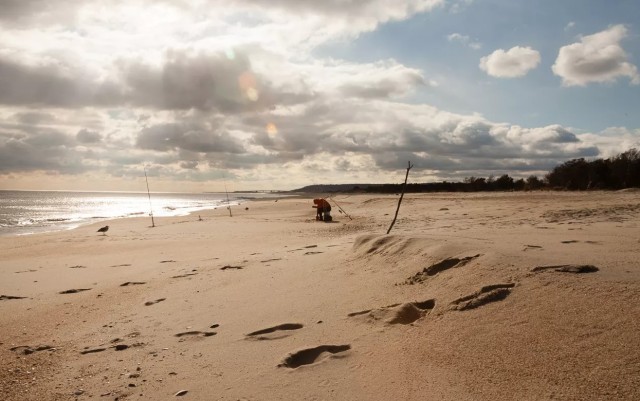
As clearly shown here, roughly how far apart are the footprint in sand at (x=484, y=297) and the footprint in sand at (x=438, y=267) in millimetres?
1067


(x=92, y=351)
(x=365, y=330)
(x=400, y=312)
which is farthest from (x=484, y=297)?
(x=92, y=351)

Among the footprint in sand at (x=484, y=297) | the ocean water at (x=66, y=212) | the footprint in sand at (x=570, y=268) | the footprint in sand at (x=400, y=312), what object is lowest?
the footprint in sand at (x=400, y=312)

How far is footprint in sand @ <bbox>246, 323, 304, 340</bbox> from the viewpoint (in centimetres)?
460

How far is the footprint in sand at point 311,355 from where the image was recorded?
386cm

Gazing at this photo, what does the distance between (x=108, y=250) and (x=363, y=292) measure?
11.8 meters

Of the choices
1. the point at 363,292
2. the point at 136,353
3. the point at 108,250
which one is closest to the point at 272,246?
the point at 108,250

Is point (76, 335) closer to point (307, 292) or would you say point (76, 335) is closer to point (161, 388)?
point (161, 388)

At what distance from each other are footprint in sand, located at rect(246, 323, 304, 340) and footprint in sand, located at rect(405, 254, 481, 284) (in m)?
1.77

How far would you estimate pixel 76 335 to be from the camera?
5.27 m

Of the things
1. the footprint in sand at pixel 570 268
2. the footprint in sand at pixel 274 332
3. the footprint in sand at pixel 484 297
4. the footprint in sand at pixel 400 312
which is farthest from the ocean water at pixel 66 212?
the footprint in sand at pixel 570 268

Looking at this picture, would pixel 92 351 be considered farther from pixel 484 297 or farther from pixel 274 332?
pixel 484 297

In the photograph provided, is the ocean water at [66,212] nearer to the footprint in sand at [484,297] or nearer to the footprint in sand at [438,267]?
the footprint in sand at [438,267]

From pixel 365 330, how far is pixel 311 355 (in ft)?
2.29

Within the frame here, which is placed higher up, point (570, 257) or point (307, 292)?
point (570, 257)
